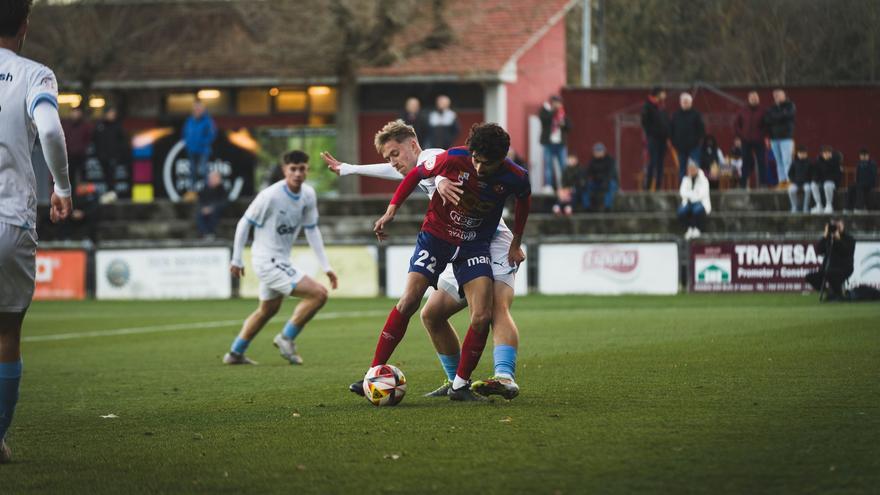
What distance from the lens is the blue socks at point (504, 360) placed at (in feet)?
31.7

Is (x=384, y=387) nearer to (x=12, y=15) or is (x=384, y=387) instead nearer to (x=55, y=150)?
(x=55, y=150)

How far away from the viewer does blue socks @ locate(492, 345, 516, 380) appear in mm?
9656

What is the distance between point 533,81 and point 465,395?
A: 32.9 meters

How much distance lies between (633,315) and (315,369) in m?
7.95

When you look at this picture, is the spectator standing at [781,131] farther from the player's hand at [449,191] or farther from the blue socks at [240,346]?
the player's hand at [449,191]

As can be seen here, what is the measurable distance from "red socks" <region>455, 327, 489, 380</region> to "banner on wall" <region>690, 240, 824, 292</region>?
1626 centimetres

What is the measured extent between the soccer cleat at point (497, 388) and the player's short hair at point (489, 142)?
5.00 ft

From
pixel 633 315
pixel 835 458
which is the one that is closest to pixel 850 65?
pixel 633 315

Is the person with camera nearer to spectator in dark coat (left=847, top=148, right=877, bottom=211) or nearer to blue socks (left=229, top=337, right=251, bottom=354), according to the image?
spectator in dark coat (left=847, top=148, right=877, bottom=211)

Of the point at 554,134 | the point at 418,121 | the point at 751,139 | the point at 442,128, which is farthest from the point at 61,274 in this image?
the point at 751,139

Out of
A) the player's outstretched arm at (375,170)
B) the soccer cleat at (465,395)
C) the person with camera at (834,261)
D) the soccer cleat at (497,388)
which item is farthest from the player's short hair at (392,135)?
the person with camera at (834,261)

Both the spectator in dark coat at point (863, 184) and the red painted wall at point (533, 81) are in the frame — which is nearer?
the spectator in dark coat at point (863, 184)

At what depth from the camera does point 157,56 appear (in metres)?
41.4

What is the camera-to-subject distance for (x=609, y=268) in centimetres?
2650
